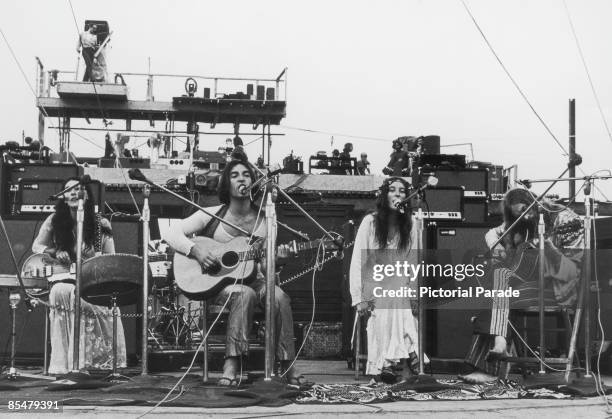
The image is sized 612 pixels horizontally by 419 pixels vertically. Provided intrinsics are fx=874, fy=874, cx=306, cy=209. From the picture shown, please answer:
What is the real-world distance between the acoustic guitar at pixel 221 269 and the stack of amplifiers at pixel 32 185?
1868 mm

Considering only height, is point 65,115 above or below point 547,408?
above

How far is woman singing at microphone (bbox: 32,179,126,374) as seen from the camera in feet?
19.1

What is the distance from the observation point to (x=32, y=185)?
691 centimetres

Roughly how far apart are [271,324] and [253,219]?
93cm

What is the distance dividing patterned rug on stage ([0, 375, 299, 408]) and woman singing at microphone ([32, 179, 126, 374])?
75 centimetres

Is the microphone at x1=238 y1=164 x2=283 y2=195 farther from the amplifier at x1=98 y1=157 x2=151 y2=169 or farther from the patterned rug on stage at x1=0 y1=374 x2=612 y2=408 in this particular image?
the amplifier at x1=98 y1=157 x2=151 y2=169

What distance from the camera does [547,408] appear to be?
4.49 metres

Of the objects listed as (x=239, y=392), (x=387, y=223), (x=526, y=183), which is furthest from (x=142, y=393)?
(x=526, y=183)

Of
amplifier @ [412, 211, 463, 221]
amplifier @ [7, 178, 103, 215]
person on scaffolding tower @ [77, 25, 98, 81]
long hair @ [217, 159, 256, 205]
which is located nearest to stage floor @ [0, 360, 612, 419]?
long hair @ [217, 159, 256, 205]

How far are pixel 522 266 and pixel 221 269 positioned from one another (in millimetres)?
1994

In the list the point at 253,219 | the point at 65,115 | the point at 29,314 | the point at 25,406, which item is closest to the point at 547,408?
the point at 253,219

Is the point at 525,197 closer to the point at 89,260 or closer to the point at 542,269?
the point at 542,269

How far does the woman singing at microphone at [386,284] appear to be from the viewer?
5.56m

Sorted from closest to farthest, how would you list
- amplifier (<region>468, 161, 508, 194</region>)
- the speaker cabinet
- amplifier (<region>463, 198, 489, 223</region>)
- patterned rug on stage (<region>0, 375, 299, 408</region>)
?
patterned rug on stage (<region>0, 375, 299, 408</region>), the speaker cabinet, amplifier (<region>463, 198, 489, 223</region>), amplifier (<region>468, 161, 508, 194</region>)
